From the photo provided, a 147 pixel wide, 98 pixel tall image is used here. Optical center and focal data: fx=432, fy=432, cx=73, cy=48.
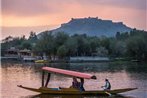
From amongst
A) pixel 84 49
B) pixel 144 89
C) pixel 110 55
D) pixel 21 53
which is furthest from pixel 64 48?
pixel 144 89

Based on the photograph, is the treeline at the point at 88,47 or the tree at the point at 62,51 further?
the tree at the point at 62,51

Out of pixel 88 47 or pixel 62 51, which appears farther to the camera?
pixel 88 47

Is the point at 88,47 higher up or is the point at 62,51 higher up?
the point at 88,47

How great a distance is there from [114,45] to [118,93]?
253 feet

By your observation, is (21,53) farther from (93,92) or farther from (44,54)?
(93,92)

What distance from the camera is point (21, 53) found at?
114 meters

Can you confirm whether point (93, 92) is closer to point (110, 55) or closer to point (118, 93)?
point (118, 93)

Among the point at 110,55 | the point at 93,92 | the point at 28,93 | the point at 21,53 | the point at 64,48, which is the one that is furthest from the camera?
the point at 21,53

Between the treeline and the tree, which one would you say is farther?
the tree

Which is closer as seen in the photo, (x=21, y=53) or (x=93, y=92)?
(x=93, y=92)

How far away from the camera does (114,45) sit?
343 ft

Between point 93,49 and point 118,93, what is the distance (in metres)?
74.4

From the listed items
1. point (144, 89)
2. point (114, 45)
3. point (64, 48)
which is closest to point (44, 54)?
point (64, 48)

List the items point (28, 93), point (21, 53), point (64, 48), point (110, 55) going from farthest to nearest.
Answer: point (21, 53), point (110, 55), point (64, 48), point (28, 93)
